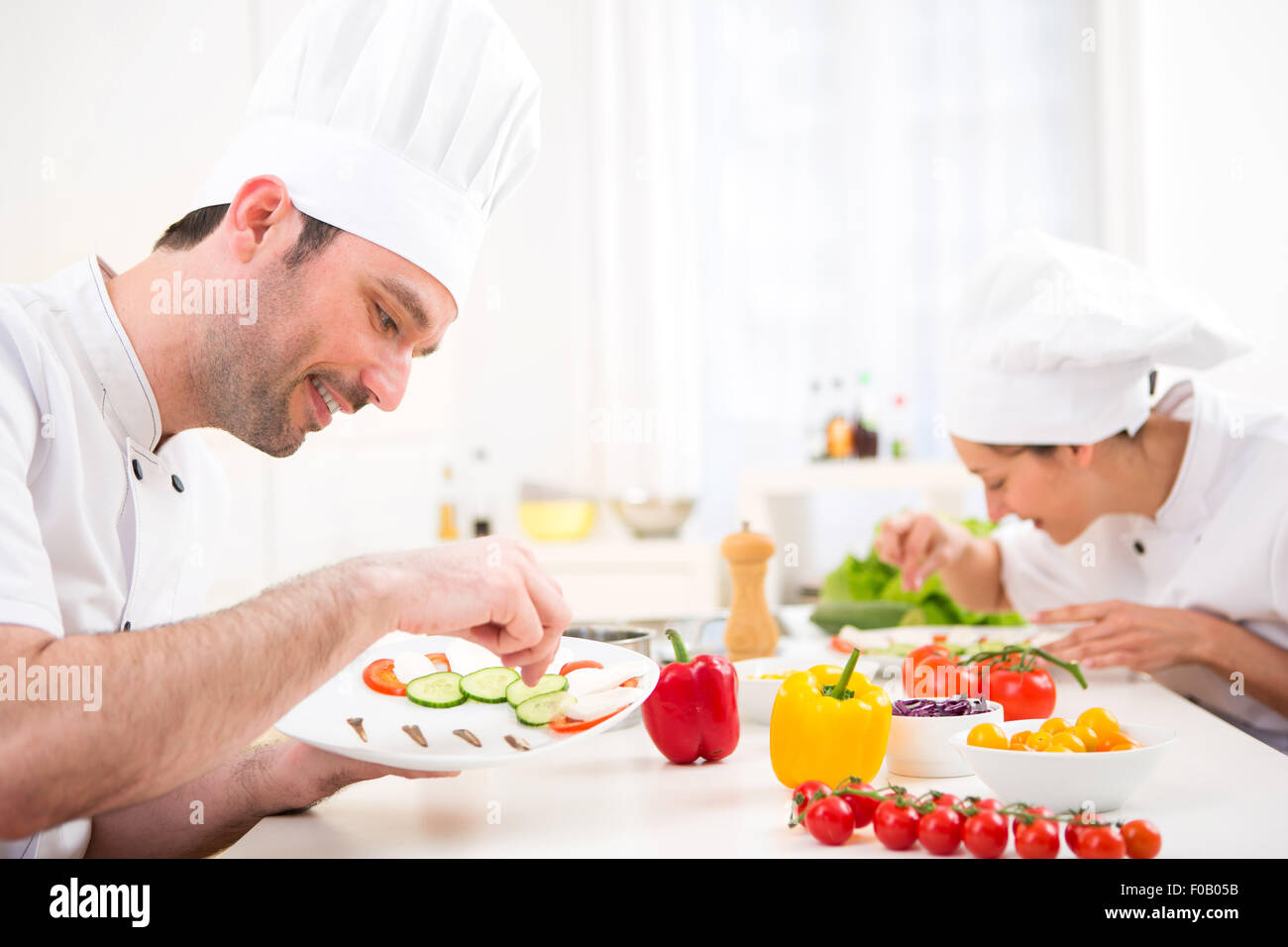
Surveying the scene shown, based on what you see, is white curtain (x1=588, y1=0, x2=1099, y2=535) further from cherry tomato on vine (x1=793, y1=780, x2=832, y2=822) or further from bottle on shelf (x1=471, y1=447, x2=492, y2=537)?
cherry tomato on vine (x1=793, y1=780, x2=832, y2=822)

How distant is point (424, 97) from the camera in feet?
4.09

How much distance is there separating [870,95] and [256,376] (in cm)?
311

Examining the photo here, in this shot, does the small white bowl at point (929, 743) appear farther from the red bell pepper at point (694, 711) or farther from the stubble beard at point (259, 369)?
the stubble beard at point (259, 369)

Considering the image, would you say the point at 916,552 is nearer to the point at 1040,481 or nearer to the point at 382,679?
the point at 1040,481

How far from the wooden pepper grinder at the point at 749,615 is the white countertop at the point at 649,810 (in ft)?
1.26

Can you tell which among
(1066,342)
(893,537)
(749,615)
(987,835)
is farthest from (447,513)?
(987,835)

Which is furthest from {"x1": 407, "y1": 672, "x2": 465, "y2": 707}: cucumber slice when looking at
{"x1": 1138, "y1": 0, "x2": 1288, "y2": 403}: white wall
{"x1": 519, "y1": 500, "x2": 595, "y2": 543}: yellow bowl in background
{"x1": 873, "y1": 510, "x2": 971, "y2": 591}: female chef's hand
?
{"x1": 1138, "y1": 0, "x2": 1288, "y2": 403}: white wall

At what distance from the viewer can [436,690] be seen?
111cm

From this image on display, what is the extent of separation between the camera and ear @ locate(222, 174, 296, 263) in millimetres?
1169

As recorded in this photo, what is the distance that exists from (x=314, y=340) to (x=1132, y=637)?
3.85 feet

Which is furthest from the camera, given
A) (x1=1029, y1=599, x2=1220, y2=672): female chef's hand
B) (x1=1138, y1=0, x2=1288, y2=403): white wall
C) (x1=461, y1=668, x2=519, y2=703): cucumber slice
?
(x1=1138, y1=0, x2=1288, y2=403): white wall

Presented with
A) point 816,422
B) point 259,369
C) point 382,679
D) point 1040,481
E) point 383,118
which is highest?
point 383,118

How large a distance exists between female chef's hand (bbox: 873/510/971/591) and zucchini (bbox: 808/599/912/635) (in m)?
0.06
